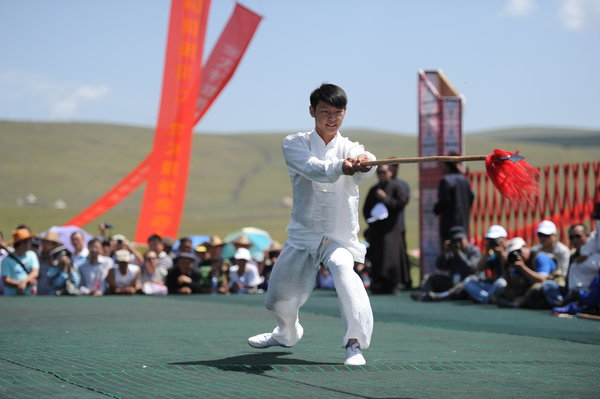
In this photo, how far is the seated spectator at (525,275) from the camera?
33.9 ft

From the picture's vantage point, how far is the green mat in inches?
175

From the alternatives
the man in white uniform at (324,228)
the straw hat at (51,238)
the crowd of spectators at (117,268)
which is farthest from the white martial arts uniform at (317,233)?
the straw hat at (51,238)

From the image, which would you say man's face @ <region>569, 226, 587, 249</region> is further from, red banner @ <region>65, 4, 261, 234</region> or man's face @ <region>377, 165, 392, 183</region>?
red banner @ <region>65, 4, 261, 234</region>

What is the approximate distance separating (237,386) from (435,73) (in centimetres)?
1104

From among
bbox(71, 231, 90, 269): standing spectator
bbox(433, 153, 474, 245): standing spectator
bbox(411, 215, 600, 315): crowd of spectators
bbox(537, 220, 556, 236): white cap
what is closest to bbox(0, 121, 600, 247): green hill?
bbox(71, 231, 90, 269): standing spectator

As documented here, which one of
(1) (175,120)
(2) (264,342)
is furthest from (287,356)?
(1) (175,120)

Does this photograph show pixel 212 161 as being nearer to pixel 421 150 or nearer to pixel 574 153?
pixel 574 153

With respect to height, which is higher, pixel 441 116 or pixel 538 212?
pixel 441 116

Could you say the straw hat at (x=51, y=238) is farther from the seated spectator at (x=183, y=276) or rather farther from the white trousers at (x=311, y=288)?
the white trousers at (x=311, y=288)

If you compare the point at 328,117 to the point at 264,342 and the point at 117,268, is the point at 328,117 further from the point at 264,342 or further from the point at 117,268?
the point at 117,268

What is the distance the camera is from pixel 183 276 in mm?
13797

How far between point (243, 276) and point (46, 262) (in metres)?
2.78

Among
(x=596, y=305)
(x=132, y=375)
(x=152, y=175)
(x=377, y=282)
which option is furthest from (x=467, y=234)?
(x=132, y=375)

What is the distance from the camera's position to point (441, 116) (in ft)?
47.3
